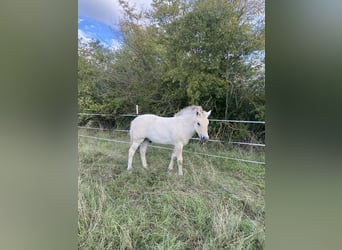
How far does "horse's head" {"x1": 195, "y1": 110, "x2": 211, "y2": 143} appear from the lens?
1331 millimetres

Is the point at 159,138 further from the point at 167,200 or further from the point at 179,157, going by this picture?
the point at 167,200

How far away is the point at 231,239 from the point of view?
1.28 meters

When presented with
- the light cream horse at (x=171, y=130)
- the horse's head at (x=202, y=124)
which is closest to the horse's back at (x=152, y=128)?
the light cream horse at (x=171, y=130)

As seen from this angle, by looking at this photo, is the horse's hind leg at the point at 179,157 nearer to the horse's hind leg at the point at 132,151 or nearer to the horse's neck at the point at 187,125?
the horse's neck at the point at 187,125

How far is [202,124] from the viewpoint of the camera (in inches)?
52.8

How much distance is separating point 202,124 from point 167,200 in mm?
443

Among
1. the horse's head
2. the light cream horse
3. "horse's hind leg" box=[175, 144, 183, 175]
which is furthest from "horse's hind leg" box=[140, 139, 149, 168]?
the horse's head
